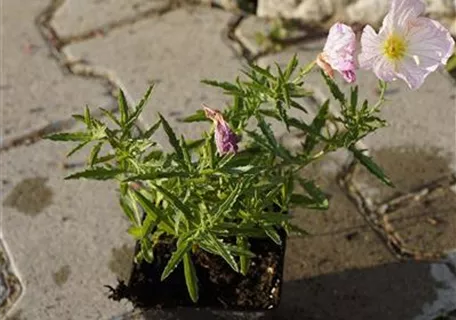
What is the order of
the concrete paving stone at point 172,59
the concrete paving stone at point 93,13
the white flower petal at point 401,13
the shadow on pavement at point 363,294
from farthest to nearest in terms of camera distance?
the concrete paving stone at point 93,13, the concrete paving stone at point 172,59, the shadow on pavement at point 363,294, the white flower petal at point 401,13

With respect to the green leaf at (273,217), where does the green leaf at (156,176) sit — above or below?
above

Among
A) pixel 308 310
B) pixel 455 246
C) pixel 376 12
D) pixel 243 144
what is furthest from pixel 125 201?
pixel 376 12

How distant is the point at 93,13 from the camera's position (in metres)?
3.40

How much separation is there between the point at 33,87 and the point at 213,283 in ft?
3.95

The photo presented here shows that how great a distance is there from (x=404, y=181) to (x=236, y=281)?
77cm

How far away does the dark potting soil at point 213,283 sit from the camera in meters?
2.16

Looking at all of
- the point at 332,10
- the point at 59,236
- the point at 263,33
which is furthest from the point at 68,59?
the point at 332,10

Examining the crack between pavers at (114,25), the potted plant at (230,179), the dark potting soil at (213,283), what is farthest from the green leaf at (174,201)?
the crack between pavers at (114,25)

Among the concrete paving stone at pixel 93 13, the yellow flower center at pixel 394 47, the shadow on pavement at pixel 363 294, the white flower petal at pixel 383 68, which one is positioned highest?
the yellow flower center at pixel 394 47

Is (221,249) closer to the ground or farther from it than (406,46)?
closer to the ground

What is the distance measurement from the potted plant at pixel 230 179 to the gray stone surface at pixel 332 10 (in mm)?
1107

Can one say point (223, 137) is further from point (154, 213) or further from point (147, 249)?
point (147, 249)

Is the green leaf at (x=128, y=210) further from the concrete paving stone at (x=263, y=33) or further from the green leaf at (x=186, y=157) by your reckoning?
the concrete paving stone at (x=263, y=33)

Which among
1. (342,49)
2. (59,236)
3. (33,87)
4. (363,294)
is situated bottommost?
(363,294)
